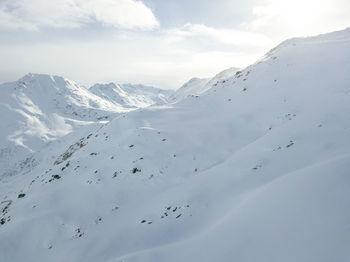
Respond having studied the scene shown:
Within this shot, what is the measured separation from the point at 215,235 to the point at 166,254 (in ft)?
7.47

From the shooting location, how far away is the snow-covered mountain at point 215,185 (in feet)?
30.7

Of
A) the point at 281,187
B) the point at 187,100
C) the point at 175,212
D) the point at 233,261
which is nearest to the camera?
the point at 233,261

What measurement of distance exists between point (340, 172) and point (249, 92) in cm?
2212

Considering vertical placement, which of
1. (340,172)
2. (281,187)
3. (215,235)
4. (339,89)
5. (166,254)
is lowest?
(166,254)

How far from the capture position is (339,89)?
23.3 meters

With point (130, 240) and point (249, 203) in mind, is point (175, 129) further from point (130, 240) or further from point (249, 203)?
point (249, 203)

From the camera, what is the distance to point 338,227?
800 cm

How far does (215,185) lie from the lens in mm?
16359

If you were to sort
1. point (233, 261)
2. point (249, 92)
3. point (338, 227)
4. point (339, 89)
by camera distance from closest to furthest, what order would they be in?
point (338, 227), point (233, 261), point (339, 89), point (249, 92)

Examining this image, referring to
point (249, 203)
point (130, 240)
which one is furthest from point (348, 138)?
point (130, 240)

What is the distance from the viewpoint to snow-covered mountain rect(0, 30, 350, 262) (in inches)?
369

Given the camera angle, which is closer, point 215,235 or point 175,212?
point 215,235

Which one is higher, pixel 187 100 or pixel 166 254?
pixel 187 100

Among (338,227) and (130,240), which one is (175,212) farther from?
(338,227)
